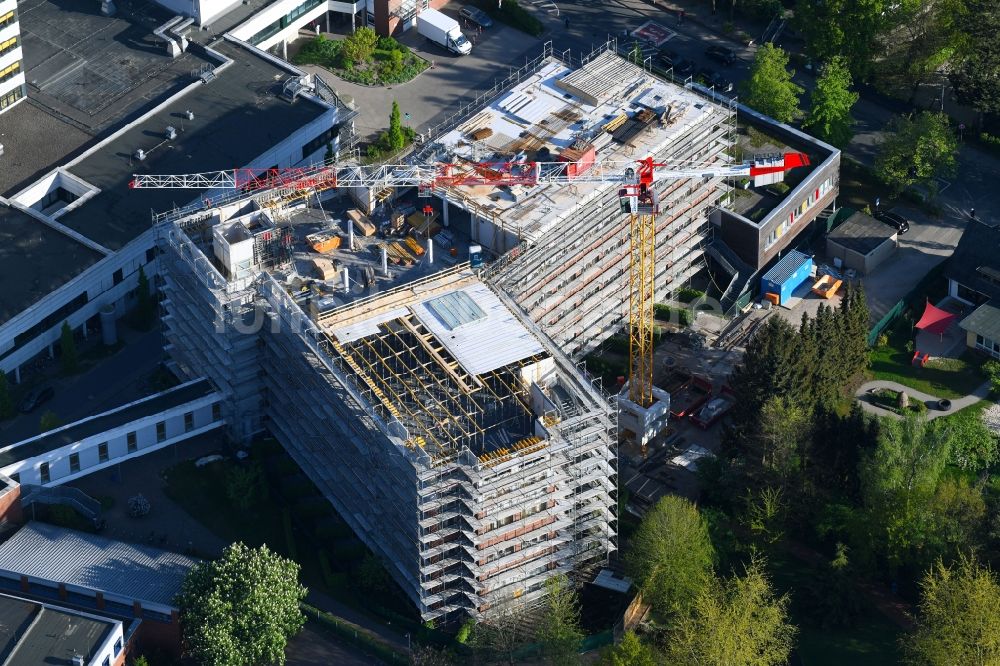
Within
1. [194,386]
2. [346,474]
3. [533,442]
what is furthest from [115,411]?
[533,442]

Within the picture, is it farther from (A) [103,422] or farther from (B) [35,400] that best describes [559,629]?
(B) [35,400]

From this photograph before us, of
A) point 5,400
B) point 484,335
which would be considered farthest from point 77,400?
point 484,335

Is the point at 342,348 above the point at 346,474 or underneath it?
above

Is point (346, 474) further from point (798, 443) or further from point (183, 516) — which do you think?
point (798, 443)

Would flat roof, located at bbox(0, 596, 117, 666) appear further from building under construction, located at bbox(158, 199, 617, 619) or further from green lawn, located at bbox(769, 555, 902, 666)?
green lawn, located at bbox(769, 555, 902, 666)

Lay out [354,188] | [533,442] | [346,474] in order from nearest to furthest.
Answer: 1. [533,442]
2. [346,474]
3. [354,188]

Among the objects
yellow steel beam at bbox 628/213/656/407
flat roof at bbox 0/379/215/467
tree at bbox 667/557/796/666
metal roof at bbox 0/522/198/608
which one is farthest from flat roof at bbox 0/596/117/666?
yellow steel beam at bbox 628/213/656/407
